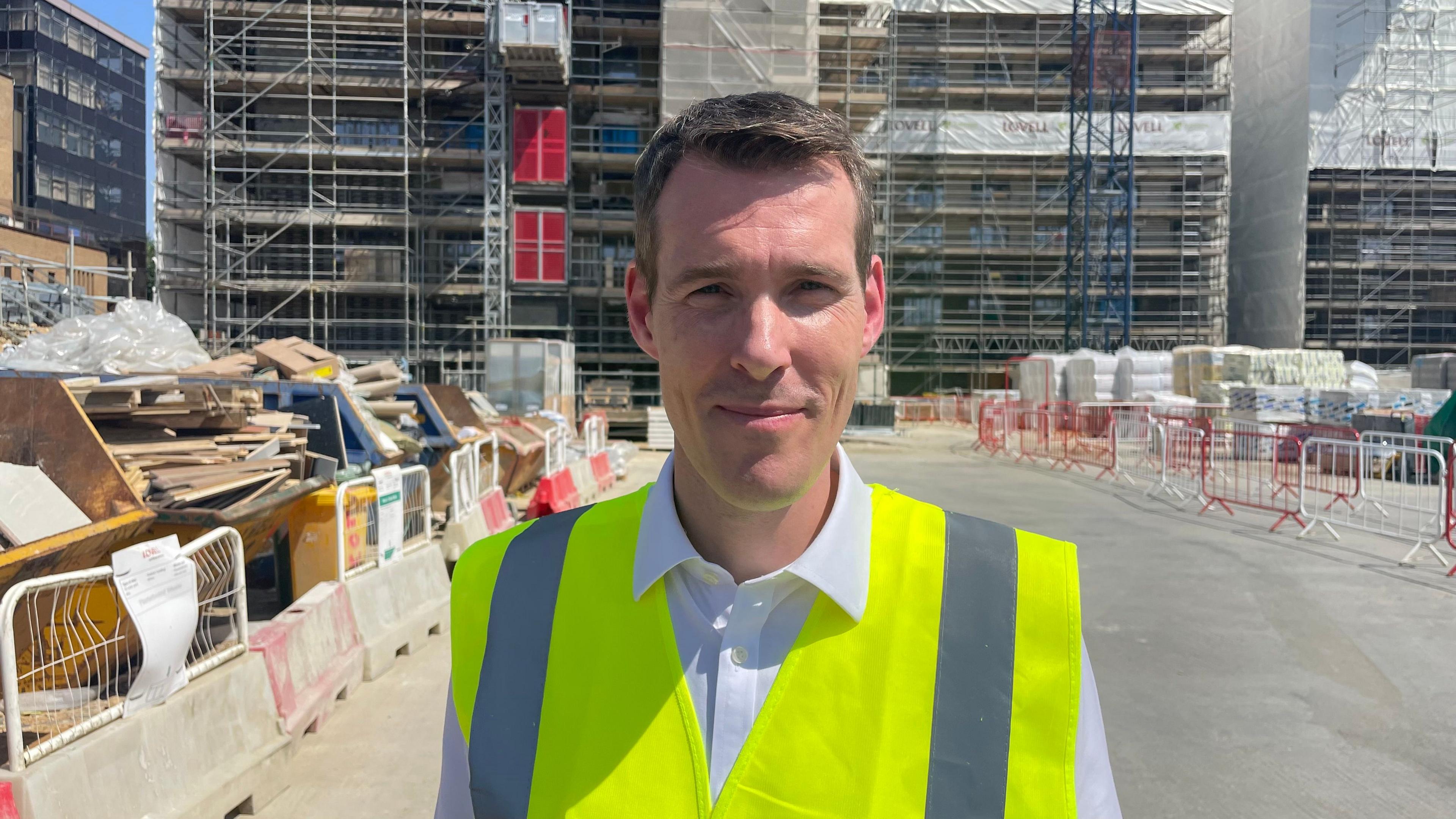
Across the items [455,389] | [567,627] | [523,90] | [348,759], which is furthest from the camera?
[523,90]

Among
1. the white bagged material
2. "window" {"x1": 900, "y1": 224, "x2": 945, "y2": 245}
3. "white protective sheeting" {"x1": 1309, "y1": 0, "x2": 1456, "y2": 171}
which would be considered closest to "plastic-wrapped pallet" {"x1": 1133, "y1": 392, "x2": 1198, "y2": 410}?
"window" {"x1": 900, "y1": 224, "x2": 945, "y2": 245}

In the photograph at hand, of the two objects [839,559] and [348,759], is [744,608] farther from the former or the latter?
[348,759]

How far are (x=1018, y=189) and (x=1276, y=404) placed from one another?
21380 millimetres

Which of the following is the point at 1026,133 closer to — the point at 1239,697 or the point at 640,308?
the point at 1239,697

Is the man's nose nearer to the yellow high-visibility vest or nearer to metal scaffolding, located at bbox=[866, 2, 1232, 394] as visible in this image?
the yellow high-visibility vest

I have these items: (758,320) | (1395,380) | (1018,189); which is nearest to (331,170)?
(1018,189)

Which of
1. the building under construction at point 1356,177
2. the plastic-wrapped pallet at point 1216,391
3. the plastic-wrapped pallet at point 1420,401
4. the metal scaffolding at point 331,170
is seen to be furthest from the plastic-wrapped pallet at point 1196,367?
the metal scaffolding at point 331,170

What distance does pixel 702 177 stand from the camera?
4.54 ft

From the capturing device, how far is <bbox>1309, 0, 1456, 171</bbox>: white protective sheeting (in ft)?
113

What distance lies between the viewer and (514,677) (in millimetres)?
1471

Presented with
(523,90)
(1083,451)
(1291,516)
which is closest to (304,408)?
(1291,516)

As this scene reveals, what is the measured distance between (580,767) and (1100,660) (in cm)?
539

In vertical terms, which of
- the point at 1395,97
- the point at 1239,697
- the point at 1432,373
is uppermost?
the point at 1395,97

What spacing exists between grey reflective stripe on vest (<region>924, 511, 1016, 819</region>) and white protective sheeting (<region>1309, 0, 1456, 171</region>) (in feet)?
139
